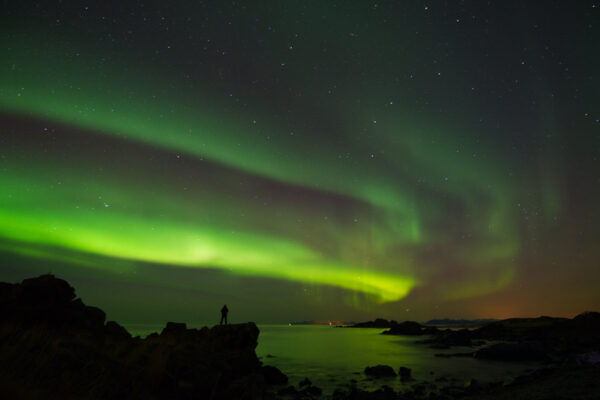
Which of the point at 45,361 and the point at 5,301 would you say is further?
the point at 5,301

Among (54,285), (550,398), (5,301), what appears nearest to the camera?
(550,398)

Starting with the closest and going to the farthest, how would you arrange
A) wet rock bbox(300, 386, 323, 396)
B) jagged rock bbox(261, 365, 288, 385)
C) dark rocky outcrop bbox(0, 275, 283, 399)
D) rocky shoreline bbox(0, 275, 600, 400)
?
1. dark rocky outcrop bbox(0, 275, 283, 399)
2. rocky shoreline bbox(0, 275, 600, 400)
3. wet rock bbox(300, 386, 323, 396)
4. jagged rock bbox(261, 365, 288, 385)

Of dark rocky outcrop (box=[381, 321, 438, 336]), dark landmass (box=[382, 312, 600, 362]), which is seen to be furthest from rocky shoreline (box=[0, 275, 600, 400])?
dark rocky outcrop (box=[381, 321, 438, 336])

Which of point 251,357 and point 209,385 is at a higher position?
point 209,385

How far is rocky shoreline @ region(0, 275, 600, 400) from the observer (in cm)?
711

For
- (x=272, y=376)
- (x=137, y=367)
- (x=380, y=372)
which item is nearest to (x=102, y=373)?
(x=137, y=367)

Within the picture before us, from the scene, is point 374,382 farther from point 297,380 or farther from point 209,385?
point 209,385

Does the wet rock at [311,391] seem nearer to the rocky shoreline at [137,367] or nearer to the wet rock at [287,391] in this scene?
the rocky shoreline at [137,367]

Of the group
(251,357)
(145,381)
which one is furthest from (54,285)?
(145,381)

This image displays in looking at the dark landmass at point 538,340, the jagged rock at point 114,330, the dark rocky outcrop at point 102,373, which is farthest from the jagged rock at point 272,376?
the dark landmass at point 538,340

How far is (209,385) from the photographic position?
370 inches

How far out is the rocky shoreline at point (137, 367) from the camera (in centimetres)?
711

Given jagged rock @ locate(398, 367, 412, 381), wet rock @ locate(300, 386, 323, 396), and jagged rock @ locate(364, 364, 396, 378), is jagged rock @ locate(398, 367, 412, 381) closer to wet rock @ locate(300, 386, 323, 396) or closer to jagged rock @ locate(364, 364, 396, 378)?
jagged rock @ locate(364, 364, 396, 378)

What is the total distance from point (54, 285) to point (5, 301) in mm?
2427
